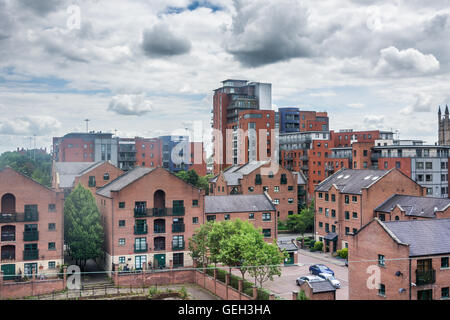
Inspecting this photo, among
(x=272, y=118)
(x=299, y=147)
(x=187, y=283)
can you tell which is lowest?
(x=187, y=283)

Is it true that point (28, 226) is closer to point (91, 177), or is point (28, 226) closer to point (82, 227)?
point (82, 227)

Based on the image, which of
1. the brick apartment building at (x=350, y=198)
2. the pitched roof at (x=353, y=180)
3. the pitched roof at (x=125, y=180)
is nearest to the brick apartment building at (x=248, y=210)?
the brick apartment building at (x=350, y=198)

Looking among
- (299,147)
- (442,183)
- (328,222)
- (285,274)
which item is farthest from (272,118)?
(285,274)

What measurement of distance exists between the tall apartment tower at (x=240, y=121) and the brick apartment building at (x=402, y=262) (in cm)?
7543

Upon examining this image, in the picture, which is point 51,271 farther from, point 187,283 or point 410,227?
point 410,227

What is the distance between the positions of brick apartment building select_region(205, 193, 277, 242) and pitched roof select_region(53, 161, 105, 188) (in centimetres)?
2311

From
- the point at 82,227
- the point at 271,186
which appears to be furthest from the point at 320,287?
the point at 271,186

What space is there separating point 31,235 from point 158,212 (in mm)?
12931

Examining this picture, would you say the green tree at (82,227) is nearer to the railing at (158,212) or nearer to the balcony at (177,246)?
the railing at (158,212)

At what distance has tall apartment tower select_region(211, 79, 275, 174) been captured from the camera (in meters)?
110

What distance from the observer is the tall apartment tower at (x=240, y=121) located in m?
110

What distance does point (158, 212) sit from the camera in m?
48.4
